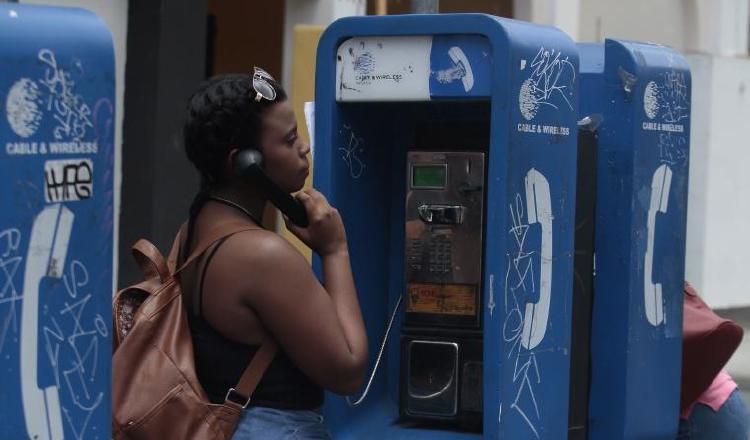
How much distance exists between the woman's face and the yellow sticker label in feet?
2.52

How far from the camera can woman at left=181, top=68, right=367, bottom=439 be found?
305cm

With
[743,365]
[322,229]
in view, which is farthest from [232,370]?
[743,365]

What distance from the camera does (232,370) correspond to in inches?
123

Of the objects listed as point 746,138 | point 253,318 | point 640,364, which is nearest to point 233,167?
point 253,318

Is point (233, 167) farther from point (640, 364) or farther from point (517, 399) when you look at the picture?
point (640, 364)

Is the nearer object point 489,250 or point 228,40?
point 489,250

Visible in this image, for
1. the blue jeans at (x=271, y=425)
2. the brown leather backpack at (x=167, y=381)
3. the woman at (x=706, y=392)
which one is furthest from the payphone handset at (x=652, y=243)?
the brown leather backpack at (x=167, y=381)

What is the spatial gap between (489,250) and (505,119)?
0.32 meters

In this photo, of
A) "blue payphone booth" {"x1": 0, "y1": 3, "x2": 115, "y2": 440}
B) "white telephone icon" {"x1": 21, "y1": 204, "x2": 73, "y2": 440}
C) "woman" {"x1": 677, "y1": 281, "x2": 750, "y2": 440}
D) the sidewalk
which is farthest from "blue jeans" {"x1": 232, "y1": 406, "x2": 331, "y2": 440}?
the sidewalk

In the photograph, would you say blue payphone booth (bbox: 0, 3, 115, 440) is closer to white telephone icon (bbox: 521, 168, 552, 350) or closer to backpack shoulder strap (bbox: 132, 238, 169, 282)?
backpack shoulder strap (bbox: 132, 238, 169, 282)

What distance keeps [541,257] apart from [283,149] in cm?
88

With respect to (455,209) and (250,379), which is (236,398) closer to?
(250,379)

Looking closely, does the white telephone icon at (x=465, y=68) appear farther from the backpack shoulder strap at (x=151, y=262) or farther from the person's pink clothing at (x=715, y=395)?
the person's pink clothing at (x=715, y=395)

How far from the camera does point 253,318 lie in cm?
308
